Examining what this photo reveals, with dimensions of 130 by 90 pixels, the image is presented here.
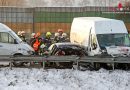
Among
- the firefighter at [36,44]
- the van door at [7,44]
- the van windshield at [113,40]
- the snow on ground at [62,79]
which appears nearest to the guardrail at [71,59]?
the snow on ground at [62,79]

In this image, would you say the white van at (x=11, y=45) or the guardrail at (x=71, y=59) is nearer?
the guardrail at (x=71, y=59)

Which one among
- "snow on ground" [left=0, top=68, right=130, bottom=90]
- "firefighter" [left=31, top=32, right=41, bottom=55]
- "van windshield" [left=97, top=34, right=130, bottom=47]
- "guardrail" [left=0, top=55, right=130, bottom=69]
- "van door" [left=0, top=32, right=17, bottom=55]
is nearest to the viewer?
"snow on ground" [left=0, top=68, right=130, bottom=90]

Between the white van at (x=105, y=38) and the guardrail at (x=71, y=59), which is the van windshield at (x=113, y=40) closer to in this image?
the white van at (x=105, y=38)

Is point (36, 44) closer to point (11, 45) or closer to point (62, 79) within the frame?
point (11, 45)

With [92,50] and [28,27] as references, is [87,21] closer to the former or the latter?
[92,50]

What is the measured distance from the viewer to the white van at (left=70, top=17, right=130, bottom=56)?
66.3 ft

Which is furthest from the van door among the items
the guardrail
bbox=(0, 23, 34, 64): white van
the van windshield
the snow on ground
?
→ the van windshield

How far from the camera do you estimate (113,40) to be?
21.2 m

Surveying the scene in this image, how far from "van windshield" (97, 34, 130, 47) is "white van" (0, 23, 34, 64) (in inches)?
140

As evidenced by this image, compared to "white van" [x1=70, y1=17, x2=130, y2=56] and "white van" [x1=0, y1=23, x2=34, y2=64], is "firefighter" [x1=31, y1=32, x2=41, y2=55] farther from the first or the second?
"white van" [x1=70, y1=17, x2=130, y2=56]

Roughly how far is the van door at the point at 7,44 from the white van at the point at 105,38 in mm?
3570

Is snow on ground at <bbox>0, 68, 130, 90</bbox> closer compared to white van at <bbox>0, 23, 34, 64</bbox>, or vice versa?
snow on ground at <bbox>0, 68, 130, 90</bbox>

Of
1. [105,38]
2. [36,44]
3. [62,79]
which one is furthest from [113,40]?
[62,79]

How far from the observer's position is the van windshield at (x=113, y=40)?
20.9 meters
